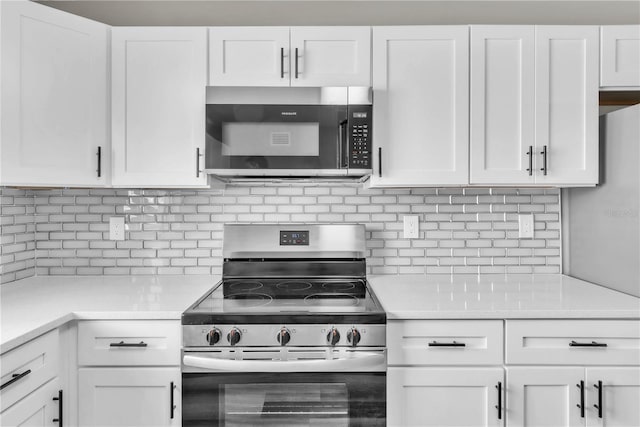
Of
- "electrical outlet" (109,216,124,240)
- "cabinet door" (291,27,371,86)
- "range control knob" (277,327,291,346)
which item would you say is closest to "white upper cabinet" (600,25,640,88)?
"cabinet door" (291,27,371,86)

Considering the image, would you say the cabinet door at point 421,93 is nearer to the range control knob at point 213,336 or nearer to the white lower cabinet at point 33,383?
the range control knob at point 213,336

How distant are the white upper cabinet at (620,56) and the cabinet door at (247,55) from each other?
1419mm

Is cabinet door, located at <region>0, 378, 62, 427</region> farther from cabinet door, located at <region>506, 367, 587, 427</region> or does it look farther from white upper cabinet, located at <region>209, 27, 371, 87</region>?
cabinet door, located at <region>506, 367, 587, 427</region>

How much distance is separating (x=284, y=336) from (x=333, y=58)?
1.23 m

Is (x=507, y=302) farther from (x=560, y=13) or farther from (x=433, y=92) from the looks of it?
(x=560, y=13)

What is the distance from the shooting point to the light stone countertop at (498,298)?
1.67m

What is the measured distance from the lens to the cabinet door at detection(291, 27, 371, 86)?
6.63 feet

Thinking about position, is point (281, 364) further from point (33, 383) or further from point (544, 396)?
point (544, 396)

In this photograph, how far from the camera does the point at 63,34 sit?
188cm

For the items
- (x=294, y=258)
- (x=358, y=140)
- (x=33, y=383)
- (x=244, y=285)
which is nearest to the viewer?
(x=33, y=383)

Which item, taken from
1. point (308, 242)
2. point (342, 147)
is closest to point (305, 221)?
point (308, 242)

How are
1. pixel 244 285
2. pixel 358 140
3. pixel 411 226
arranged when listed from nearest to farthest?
pixel 358 140 < pixel 244 285 < pixel 411 226

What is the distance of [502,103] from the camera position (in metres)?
2.03

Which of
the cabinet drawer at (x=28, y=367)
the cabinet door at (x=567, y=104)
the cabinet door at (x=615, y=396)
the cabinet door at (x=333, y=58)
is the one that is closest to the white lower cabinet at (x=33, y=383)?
the cabinet drawer at (x=28, y=367)
